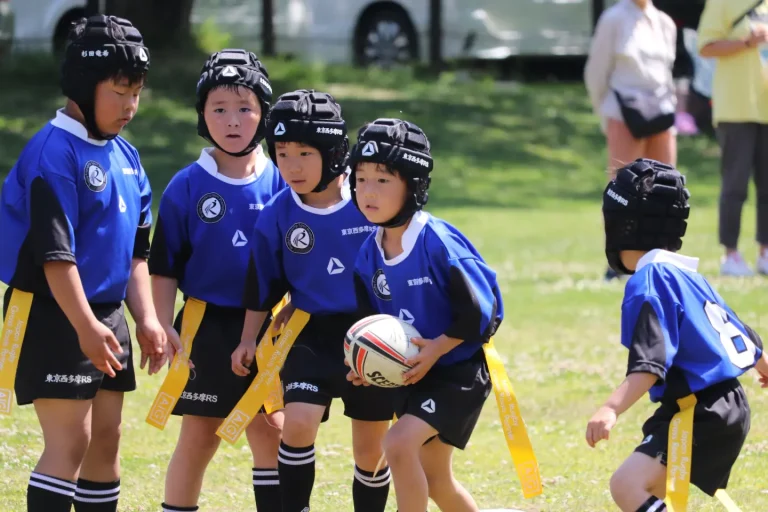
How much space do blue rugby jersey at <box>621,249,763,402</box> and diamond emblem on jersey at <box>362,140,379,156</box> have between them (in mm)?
971

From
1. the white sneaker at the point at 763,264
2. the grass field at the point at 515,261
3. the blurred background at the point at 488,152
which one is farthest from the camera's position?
the white sneaker at the point at 763,264

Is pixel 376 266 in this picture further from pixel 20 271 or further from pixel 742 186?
pixel 742 186

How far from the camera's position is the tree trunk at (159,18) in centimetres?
1888

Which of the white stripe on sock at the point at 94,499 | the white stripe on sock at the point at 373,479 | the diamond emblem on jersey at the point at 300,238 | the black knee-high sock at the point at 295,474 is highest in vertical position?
the diamond emblem on jersey at the point at 300,238

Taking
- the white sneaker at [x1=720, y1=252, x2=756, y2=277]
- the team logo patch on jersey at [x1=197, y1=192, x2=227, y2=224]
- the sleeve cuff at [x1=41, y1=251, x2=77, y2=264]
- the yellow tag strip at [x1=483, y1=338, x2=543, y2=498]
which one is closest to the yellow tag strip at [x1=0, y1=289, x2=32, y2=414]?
the sleeve cuff at [x1=41, y1=251, x2=77, y2=264]

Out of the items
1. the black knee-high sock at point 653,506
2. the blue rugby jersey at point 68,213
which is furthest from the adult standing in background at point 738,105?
the blue rugby jersey at point 68,213

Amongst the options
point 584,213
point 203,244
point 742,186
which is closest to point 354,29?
point 584,213

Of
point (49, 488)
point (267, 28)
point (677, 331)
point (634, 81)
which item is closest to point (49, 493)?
point (49, 488)

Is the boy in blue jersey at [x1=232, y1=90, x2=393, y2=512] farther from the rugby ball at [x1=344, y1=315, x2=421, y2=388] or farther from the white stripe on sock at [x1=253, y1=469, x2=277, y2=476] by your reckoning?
the rugby ball at [x1=344, y1=315, x2=421, y2=388]

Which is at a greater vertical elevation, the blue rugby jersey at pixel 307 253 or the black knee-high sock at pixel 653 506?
the blue rugby jersey at pixel 307 253

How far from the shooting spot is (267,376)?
504 cm

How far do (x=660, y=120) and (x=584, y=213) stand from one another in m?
5.14

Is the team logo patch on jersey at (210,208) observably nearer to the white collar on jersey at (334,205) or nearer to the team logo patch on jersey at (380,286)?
the white collar on jersey at (334,205)

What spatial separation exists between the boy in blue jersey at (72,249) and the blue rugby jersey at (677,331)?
5.72 ft
